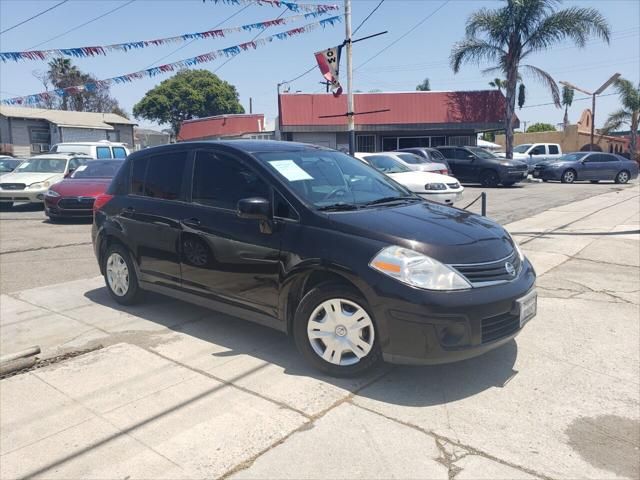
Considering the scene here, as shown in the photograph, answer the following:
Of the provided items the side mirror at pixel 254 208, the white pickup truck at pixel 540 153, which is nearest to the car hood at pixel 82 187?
the side mirror at pixel 254 208

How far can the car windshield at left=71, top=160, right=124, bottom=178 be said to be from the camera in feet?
43.8

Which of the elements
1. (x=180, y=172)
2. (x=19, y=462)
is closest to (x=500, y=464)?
(x=19, y=462)

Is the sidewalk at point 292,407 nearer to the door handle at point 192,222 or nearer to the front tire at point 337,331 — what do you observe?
the front tire at point 337,331

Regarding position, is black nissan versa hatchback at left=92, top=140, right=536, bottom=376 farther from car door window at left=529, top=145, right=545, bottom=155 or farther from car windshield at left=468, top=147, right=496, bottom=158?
car door window at left=529, top=145, right=545, bottom=155

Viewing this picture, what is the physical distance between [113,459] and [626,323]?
15.1 ft

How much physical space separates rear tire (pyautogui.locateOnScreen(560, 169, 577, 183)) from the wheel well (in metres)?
22.9

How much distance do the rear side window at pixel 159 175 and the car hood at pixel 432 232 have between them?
71.8 inches

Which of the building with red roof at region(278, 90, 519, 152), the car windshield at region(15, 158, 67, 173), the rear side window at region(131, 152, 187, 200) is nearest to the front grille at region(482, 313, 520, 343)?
the rear side window at region(131, 152, 187, 200)

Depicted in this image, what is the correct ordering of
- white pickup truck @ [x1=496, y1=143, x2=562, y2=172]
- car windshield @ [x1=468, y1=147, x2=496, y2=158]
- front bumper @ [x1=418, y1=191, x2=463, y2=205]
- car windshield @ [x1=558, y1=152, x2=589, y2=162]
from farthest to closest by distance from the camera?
white pickup truck @ [x1=496, y1=143, x2=562, y2=172] < car windshield @ [x1=558, y1=152, x2=589, y2=162] < car windshield @ [x1=468, y1=147, x2=496, y2=158] < front bumper @ [x1=418, y1=191, x2=463, y2=205]

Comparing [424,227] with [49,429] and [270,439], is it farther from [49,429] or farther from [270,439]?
[49,429]

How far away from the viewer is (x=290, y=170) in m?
4.45

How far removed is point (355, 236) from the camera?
12.4 feet

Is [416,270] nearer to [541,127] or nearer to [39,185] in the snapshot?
[39,185]

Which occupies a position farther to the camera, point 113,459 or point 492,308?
point 492,308
